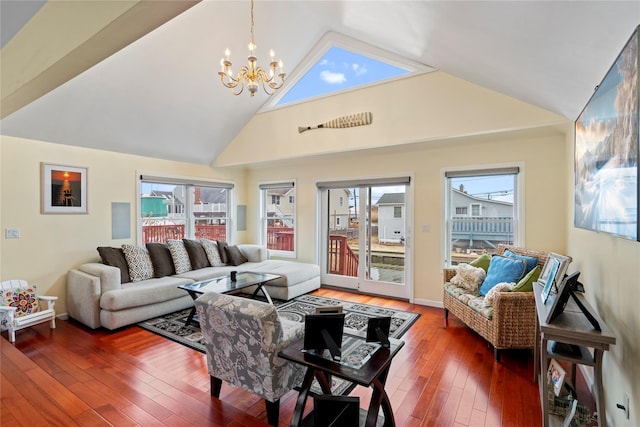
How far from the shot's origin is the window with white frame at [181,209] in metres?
4.88

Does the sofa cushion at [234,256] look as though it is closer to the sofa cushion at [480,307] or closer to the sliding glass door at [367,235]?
the sliding glass door at [367,235]

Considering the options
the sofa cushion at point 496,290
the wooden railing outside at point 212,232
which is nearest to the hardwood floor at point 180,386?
the sofa cushion at point 496,290

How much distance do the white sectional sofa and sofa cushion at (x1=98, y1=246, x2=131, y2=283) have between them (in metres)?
0.04

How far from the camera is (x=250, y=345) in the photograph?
6.00 ft

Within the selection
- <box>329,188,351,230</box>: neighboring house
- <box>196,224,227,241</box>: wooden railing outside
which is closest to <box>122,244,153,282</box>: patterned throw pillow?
<box>196,224,227,241</box>: wooden railing outside

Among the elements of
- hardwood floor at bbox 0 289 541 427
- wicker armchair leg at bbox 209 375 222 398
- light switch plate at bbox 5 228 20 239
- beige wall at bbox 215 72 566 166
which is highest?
beige wall at bbox 215 72 566 166

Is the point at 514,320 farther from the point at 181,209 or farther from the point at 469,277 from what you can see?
the point at 181,209

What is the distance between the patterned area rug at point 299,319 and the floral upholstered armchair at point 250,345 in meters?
1.12

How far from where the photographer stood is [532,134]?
11.5 feet

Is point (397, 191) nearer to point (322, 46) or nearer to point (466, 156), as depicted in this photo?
point (466, 156)

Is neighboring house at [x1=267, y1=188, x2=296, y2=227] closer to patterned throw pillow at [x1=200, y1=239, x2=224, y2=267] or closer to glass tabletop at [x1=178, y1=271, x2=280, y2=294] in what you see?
patterned throw pillow at [x1=200, y1=239, x2=224, y2=267]

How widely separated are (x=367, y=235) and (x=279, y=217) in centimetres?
195

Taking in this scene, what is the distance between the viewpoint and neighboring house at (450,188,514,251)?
12.9 feet

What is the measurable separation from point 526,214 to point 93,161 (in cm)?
581
